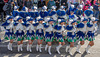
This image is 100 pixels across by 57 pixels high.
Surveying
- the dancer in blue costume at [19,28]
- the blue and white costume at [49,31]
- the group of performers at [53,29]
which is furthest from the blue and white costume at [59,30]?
the dancer in blue costume at [19,28]

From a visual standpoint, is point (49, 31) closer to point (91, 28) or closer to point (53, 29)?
point (53, 29)

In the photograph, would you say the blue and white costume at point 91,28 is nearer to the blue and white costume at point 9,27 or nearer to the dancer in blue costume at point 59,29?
the dancer in blue costume at point 59,29

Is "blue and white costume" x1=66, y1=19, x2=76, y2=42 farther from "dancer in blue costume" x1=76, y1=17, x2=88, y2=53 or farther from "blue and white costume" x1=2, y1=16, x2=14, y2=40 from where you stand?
"blue and white costume" x1=2, y1=16, x2=14, y2=40

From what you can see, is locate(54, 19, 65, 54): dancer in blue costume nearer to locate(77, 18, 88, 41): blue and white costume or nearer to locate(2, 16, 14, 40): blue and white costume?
locate(77, 18, 88, 41): blue and white costume

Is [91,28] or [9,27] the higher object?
[9,27]

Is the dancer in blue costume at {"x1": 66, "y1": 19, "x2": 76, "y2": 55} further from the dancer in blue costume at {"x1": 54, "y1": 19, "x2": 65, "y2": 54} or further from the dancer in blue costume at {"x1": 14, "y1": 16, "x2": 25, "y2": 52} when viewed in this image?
the dancer in blue costume at {"x1": 14, "y1": 16, "x2": 25, "y2": 52}

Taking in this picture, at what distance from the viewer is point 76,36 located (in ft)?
20.1

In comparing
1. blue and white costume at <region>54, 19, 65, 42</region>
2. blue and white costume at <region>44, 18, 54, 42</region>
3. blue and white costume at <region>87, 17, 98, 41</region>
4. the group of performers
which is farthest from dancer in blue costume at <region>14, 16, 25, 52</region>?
blue and white costume at <region>87, 17, 98, 41</region>

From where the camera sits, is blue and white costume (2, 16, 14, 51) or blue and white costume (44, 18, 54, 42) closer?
blue and white costume (44, 18, 54, 42)

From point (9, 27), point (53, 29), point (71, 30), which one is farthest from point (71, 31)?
point (9, 27)

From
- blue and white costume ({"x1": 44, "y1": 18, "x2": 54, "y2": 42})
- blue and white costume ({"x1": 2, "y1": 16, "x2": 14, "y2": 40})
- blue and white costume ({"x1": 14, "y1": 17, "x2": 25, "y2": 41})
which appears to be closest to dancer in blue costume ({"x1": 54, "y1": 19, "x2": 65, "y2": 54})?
blue and white costume ({"x1": 44, "y1": 18, "x2": 54, "y2": 42})

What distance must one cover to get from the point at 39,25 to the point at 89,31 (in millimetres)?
2085

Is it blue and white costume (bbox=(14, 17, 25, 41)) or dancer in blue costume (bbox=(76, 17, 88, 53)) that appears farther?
blue and white costume (bbox=(14, 17, 25, 41))

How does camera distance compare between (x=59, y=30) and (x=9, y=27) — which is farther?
(x=9, y=27)
